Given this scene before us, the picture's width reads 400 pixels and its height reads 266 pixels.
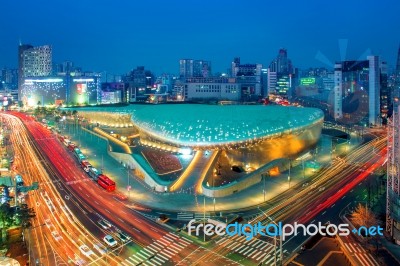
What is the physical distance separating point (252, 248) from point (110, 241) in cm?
867

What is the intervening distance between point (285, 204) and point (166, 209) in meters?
9.45

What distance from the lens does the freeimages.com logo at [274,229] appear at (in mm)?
23391

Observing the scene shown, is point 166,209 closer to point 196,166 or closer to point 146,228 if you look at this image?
point 146,228

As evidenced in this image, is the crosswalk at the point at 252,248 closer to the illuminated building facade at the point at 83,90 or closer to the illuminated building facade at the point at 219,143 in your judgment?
the illuminated building facade at the point at 219,143

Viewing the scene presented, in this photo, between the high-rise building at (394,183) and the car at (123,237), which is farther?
the car at (123,237)

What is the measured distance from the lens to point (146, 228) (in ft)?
82.6

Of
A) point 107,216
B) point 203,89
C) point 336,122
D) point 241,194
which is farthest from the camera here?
point 203,89

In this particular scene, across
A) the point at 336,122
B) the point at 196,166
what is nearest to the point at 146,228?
the point at 196,166

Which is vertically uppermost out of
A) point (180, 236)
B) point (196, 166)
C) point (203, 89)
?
point (203, 89)

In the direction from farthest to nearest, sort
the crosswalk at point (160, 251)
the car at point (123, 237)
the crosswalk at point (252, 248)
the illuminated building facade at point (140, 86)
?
1. the illuminated building facade at point (140, 86)
2. the car at point (123, 237)
3. the crosswalk at point (252, 248)
4. the crosswalk at point (160, 251)

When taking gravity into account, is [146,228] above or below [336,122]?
below

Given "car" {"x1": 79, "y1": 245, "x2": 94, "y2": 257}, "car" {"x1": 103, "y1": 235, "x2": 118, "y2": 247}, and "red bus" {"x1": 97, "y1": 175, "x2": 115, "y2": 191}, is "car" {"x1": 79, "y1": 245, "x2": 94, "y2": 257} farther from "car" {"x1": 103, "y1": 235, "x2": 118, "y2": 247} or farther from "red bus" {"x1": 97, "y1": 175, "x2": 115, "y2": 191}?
"red bus" {"x1": 97, "y1": 175, "x2": 115, "y2": 191}

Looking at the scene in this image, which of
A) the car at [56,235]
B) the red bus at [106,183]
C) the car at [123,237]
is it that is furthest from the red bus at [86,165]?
the car at [123,237]

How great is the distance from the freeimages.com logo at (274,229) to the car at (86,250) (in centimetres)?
635
